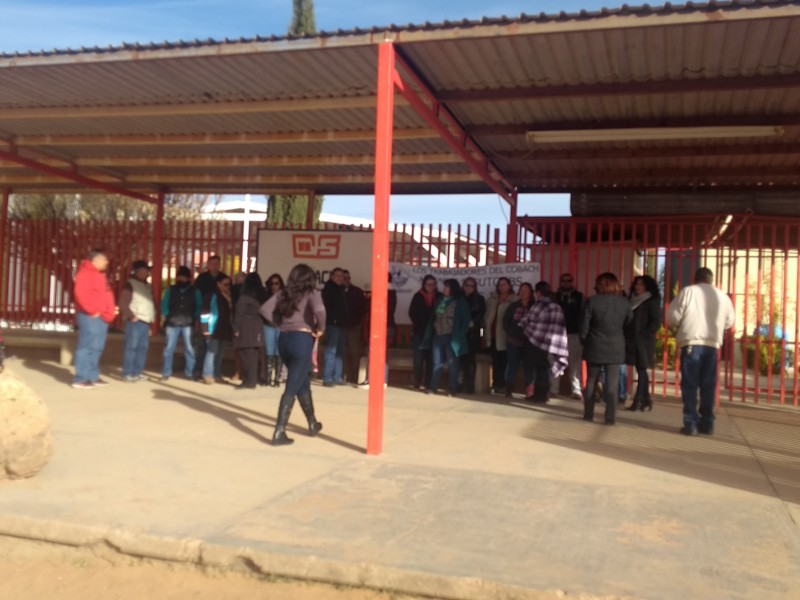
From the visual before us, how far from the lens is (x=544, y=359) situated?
10359 mm

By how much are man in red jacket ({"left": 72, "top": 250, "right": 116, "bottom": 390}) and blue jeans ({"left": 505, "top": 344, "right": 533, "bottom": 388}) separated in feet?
17.5

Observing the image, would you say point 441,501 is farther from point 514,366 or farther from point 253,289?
point 253,289

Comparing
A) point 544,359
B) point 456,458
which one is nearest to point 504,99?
point 544,359

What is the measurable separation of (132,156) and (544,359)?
25.3ft

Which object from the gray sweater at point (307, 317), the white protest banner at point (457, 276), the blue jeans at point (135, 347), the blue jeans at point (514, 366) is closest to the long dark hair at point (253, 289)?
the blue jeans at point (135, 347)

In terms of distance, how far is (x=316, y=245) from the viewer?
45.0 feet

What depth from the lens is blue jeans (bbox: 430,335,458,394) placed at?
1086 cm

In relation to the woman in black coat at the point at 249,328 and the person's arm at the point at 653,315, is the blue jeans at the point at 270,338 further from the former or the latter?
the person's arm at the point at 653,315

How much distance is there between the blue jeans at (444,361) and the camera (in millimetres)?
10859

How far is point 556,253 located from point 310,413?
6.43 metres

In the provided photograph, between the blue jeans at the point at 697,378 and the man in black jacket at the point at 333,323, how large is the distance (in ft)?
15.8

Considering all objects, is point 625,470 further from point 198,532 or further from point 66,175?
point 66,175

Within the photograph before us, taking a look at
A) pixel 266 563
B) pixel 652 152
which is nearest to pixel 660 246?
pixel 652 152

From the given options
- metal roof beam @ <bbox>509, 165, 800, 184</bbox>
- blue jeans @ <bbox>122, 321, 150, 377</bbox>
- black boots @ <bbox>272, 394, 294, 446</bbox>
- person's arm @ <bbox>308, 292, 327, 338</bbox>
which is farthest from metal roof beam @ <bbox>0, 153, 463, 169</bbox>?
black boots @ <bbox>272, 394, 294, 446</bbox>
